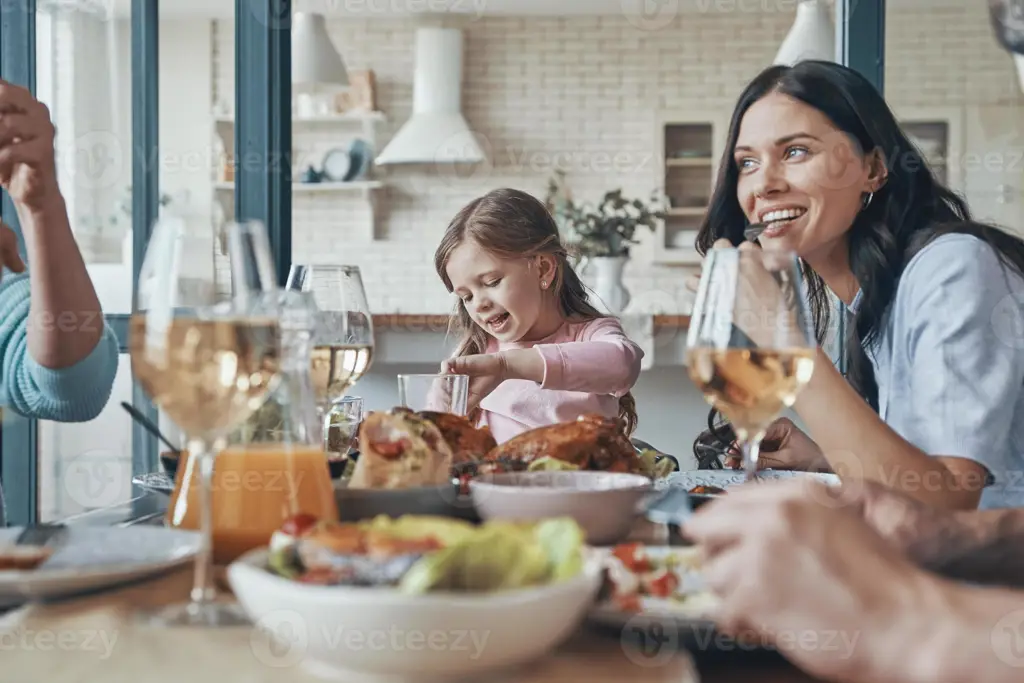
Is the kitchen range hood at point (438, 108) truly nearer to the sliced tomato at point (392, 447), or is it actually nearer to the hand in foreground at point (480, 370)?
the hand in foreground at point (480, 370)

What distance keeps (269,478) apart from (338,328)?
38 centimetres

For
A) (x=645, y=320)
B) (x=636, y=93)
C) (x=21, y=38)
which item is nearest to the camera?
(x=21, y=38)

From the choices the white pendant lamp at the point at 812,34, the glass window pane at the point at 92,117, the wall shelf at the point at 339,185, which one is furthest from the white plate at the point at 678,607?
the wall shelf at the point at 339,185

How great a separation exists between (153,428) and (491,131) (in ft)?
21.8

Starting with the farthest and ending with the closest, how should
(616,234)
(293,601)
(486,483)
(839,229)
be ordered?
(616,234) < (839,229) < (486,483) < (293,601)

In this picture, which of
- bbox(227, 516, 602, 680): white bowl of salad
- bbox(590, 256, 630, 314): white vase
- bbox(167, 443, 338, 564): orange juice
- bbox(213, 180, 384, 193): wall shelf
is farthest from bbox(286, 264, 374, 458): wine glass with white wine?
bbox(213, 180, 384, 193): wall shelf

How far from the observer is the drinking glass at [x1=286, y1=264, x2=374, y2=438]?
3.48 ft

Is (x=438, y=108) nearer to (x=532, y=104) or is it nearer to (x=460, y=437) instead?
(x=532, y=104)

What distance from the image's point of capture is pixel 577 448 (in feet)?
3.07

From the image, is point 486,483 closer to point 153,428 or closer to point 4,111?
point 153,428

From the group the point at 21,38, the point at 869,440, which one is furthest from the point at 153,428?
the point at 21,38

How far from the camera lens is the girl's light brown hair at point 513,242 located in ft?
7.41

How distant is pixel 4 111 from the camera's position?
1165 millimetres

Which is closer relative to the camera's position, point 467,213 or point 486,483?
point 486,483
